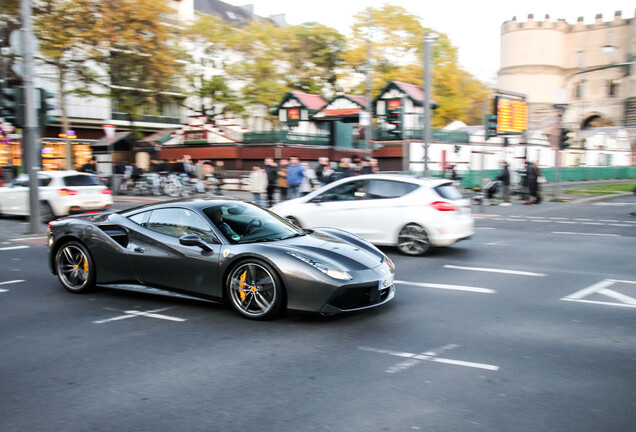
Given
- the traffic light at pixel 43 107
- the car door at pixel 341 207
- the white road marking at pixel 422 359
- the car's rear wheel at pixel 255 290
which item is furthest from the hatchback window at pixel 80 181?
the white road marking at pixel 422 359

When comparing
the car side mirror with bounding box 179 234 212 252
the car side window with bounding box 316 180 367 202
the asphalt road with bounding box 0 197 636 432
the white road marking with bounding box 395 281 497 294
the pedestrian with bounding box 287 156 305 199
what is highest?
the pedestrian with bounding box 287 156 305 199

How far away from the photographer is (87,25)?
85.4 feet

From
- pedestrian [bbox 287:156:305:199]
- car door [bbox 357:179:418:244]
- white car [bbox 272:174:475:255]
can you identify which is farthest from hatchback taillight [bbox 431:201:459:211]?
pedestrian [bbox 287:156:305:199]

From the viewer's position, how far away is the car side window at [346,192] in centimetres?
1148

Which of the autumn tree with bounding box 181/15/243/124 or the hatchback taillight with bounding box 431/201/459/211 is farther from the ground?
the autumn tree with bounding box 181/15/243/124

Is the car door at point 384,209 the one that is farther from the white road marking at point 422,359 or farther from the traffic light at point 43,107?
the traffic light at point 43,107

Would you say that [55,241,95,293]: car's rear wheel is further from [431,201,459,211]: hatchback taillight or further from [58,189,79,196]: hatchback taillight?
[58,189,79,196]: hatchback taillight

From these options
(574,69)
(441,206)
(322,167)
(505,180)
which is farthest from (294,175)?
(574,69)

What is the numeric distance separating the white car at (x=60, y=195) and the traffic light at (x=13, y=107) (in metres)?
2.60

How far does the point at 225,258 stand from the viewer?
6.38 metres

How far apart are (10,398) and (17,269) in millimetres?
5831

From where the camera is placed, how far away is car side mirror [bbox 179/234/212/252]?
255 inches

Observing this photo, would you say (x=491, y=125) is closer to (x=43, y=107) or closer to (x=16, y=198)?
(x=43, y=107)

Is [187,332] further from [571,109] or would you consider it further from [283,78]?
[571,109]
